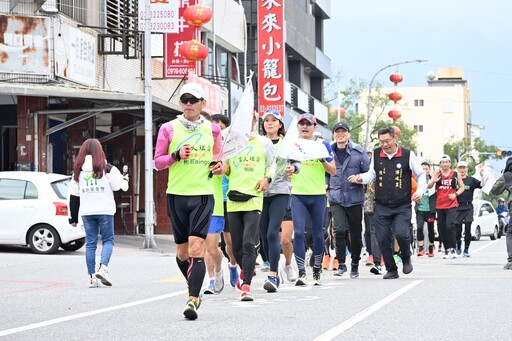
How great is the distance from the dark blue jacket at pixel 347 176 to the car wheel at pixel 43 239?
8.05 m

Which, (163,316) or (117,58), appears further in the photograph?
(117,58)

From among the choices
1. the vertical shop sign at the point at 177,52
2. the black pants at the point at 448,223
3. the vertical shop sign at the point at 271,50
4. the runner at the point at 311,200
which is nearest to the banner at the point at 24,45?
the vertical shop sign at the point at 177,52

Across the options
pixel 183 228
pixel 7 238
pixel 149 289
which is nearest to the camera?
pixel 183 228

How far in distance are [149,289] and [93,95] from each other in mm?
11710

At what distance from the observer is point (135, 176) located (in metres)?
33.0

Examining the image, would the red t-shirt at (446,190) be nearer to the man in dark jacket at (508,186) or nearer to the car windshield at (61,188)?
the man in dark jacket at (508,186)

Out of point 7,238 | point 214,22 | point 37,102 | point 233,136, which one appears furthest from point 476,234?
point 233,136

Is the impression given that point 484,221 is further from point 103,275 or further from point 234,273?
point 234,273

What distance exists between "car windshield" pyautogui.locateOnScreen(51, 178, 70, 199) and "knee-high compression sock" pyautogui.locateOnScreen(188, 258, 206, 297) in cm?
1292

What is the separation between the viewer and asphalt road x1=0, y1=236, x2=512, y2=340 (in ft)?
29.9

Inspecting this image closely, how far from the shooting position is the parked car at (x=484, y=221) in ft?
152

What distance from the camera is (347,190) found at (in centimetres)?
1591

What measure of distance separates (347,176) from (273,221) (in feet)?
8.41

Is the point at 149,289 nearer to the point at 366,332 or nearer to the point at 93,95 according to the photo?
the point at 366,332
